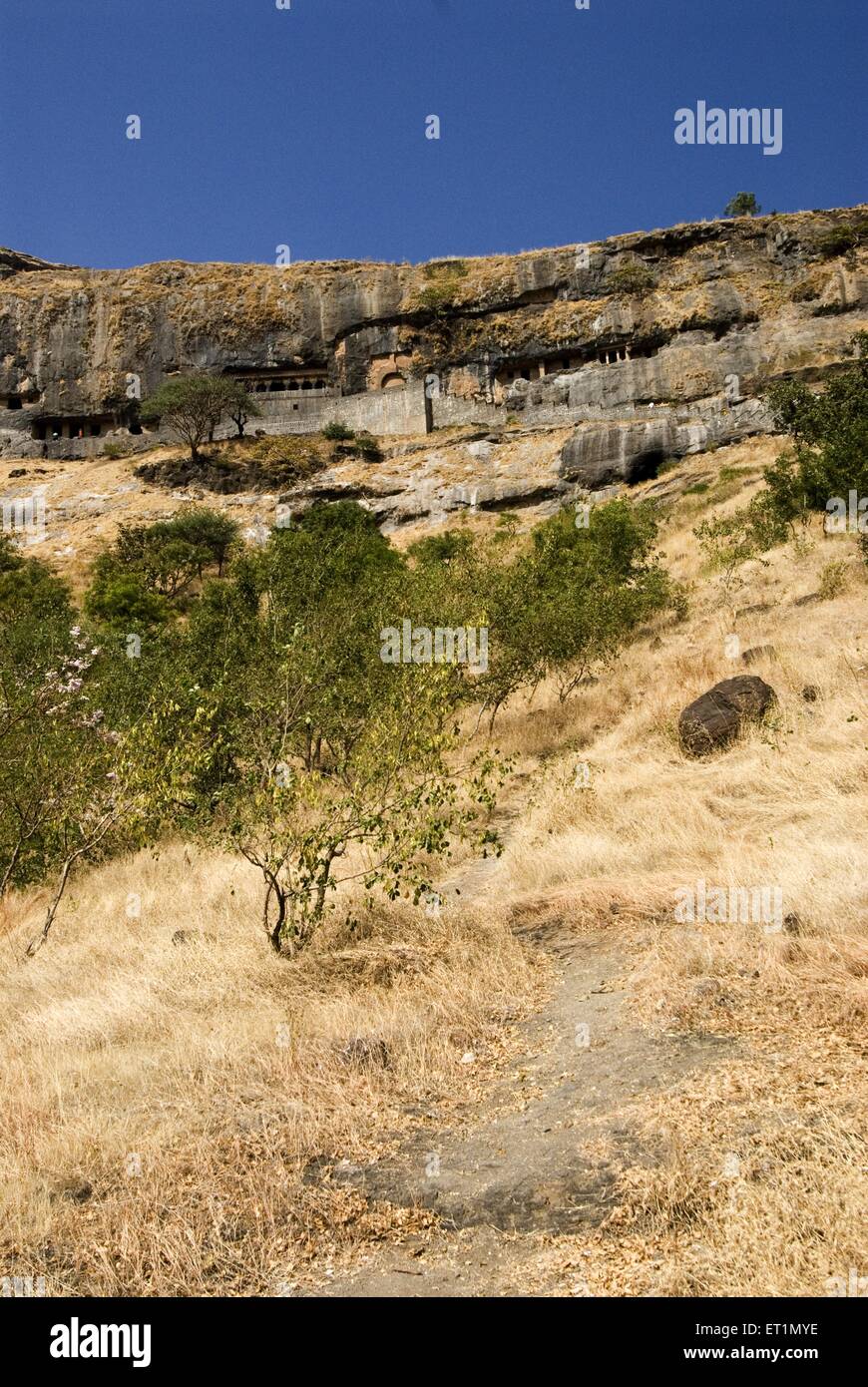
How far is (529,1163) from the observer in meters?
4.61

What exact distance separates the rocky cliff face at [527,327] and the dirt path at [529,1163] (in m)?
40.3

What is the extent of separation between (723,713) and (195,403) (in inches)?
1975

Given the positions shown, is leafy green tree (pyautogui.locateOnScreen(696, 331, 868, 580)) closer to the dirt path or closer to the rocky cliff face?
the dirt path

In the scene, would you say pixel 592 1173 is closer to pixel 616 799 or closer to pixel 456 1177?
pixel 456 1177

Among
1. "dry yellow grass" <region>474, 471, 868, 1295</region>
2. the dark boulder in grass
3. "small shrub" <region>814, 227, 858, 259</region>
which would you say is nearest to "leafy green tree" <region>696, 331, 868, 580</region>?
"dry yellow grass" <region>474, 471, 868, 1295</region>

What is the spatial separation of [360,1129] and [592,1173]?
59.2 inches

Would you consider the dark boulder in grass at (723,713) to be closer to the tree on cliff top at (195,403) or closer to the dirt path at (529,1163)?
the dirt path at (529,1163)

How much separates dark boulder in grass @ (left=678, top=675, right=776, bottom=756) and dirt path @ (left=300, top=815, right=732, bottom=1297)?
23.4ft

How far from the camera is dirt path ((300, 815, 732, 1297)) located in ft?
12.8

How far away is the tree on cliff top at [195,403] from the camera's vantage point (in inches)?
2146

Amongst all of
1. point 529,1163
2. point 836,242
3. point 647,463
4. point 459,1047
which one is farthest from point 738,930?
point 836,242

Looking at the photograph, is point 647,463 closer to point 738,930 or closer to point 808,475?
point 808,475
